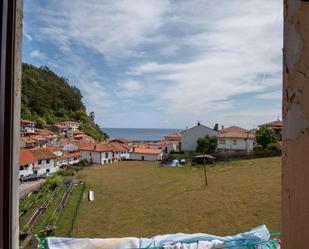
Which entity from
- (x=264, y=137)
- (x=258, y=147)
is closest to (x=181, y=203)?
(x=264, y=137)

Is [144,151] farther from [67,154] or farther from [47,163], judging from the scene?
[47,163]

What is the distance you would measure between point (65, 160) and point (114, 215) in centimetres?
1067

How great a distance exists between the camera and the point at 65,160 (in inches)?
725

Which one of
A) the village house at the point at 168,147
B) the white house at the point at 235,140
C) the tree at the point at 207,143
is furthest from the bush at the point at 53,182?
the white house at the point at 235,140

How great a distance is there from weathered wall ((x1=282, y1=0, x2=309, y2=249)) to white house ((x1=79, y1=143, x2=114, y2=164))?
20.8 m

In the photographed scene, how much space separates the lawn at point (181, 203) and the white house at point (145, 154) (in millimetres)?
5128

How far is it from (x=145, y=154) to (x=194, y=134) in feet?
15.1

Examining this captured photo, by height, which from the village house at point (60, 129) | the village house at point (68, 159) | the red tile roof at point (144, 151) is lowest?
the village house at point (68, 159)

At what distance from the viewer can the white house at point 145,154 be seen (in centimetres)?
2075

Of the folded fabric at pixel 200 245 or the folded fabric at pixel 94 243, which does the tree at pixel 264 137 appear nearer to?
the folded fabric at pixel 200 245

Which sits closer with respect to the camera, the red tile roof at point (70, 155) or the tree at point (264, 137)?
the tree at point (264, 137)

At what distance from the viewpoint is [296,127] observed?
523 millimetres

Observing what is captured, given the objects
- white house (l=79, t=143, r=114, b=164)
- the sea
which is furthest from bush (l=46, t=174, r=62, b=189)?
the sea

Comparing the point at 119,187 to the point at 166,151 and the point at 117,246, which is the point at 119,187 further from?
the point at 117,246
